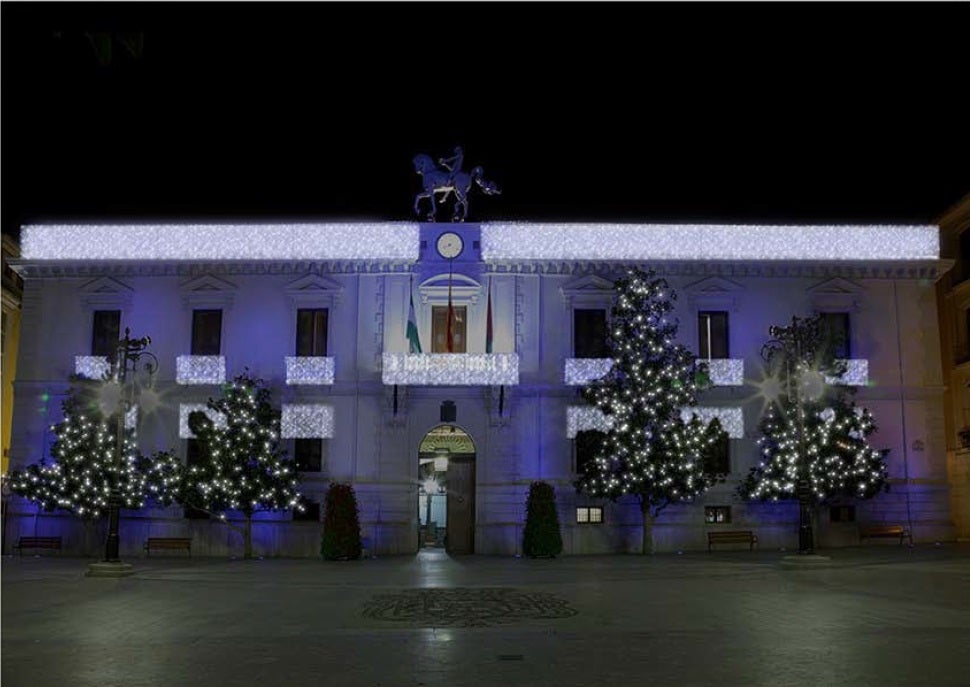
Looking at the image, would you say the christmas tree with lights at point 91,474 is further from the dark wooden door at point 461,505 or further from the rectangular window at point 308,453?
the dark wooden door at point 461,505

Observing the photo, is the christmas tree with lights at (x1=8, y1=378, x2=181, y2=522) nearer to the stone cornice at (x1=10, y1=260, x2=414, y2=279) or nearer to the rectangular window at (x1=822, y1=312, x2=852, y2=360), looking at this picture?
the stone cornice at (x1=10, y1=260, x2=414, y2=279)

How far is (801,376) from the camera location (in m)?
25.4

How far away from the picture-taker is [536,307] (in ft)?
97.9

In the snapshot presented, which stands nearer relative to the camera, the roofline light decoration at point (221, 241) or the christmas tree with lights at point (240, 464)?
the christmas tree with lights at point (240, 464)

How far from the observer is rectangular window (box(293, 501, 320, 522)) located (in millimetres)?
29016

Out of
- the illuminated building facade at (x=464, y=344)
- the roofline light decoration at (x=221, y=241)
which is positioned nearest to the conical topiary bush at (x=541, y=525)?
the illuminated building facade at (x=464, y=344)

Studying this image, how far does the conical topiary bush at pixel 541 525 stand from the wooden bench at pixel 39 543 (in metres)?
15.3

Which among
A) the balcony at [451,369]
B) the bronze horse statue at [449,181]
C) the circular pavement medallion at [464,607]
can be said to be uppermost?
the bronze horse statue at [449,181]

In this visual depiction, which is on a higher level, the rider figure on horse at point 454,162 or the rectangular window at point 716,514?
the rider figure on horse at point 454,162

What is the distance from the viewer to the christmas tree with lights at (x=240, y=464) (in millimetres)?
27172

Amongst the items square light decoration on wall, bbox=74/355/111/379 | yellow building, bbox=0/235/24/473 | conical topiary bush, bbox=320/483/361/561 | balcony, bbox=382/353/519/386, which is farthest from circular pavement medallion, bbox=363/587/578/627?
yellow building, bbox=0/235/24/473

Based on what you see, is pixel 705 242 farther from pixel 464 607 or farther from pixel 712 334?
pixel 464 607

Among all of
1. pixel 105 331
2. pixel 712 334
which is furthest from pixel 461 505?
pixel 105 331

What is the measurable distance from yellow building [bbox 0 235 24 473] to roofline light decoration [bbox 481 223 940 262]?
20.2m
